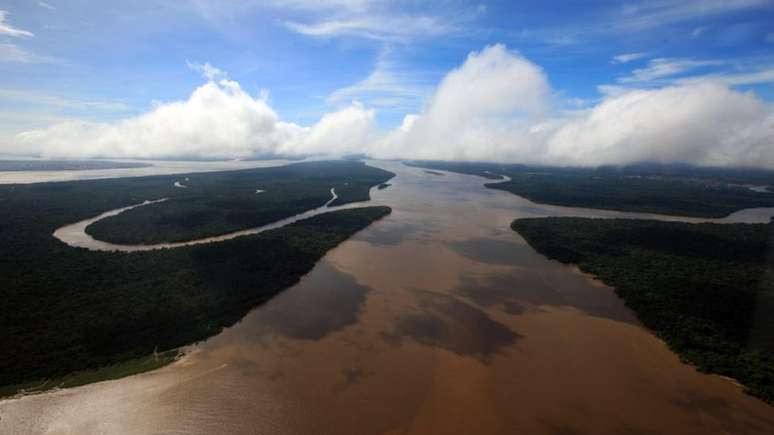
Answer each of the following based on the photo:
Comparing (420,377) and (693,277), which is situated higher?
(693,277)

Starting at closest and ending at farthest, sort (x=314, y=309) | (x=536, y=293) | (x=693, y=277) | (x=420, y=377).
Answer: (x=420, y=377) → (x=314, y=309) → (x=536, y=293) → (x=693, y=277)

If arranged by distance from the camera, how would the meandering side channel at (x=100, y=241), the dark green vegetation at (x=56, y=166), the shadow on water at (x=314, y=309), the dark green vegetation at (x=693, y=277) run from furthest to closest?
the dark green vegetation at (x=56, y=166)
the meandering side channel at (x=100, y=241)
the shadow on water at (x=314, y=309)
the dark green vegetation at (x=693, y=277)

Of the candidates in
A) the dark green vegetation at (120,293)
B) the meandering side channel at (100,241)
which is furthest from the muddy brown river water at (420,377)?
the meandering side channel at (100,241)

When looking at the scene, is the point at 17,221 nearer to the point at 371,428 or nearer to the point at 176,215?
the point at 176,215

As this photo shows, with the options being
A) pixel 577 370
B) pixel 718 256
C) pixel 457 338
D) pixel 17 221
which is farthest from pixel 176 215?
pixel 718 256

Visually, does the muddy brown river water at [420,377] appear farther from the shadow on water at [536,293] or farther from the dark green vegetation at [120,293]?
the dark green vegetation at [120,293]

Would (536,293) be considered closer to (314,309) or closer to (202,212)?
(314,309)

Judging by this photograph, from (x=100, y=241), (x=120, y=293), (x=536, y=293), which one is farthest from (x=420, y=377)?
(x=100, y=241)
